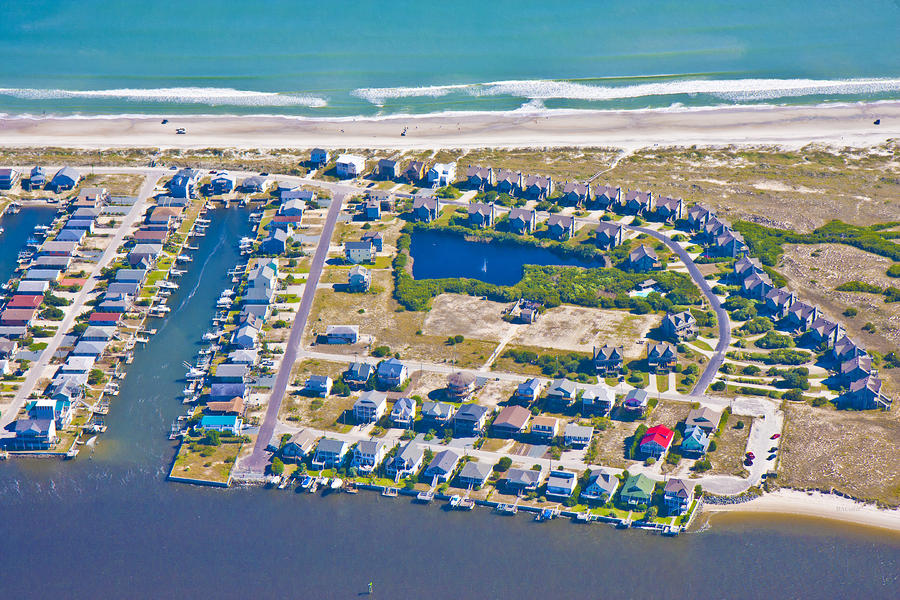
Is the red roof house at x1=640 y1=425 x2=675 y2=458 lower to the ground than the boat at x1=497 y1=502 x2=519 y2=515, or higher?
higher

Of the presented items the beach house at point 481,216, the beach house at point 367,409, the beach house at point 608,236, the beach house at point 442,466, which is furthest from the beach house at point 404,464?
the beach house at point 481,216

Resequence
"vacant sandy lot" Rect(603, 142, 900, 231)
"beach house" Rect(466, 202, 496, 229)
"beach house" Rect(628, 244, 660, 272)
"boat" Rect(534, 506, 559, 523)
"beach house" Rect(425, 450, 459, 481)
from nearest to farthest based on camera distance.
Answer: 1. "boat" Rect(534, 506, 559, 523)
2. "beach house" Rect(425, 450, 459, 481)
3. "beach house" Rect(628, 244, 660, 272)
4. "beach house" Rect(466, 202, 496, 229)
5. "vacant sandy lot" Rect(603, 142, 900, 231)

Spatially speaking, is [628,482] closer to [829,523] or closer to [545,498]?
[545,498]

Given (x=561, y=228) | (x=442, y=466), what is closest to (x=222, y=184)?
(x=561, y=228)

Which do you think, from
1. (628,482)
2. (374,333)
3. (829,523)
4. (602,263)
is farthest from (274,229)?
(829,523)

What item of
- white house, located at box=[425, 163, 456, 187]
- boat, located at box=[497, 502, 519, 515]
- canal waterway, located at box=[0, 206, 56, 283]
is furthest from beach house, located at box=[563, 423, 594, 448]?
canal waterway, located at box=[0, 206, 56, 283]

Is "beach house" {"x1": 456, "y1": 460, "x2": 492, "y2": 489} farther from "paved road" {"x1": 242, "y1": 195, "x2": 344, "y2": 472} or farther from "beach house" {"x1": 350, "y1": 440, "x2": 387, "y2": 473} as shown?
"paved road" {"x1": 242, "y1": 195, "x2": 344, "y2": 472}

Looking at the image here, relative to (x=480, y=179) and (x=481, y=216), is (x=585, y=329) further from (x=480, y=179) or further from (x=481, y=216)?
(x=480, y=179)
